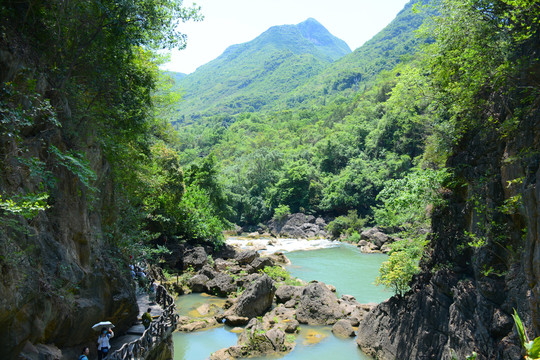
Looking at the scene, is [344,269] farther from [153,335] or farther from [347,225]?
[153,335]

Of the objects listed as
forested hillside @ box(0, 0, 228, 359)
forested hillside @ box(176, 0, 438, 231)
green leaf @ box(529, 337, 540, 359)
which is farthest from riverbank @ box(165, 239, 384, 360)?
forested hillside @ box(176, 0, 438, 231)

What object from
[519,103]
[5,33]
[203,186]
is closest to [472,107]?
[519,103]

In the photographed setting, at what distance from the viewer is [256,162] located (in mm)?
72188

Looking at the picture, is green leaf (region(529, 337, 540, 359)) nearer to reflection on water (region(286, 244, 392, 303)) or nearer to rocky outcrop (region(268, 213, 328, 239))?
reflection on water (region(286, 244, 392, 303))

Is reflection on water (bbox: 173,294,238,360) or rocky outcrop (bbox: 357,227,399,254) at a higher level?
reflection on water (bbox: 173,294,238,360)

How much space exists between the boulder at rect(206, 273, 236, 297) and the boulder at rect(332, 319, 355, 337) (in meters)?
7.66

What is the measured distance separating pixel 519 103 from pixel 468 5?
357 cm

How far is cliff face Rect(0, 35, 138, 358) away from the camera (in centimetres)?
725

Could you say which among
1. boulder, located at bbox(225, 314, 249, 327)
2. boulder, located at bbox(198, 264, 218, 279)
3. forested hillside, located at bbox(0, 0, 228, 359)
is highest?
forested hillside, located at bbox(0, 0, 228, 359)

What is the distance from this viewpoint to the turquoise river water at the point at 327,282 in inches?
651

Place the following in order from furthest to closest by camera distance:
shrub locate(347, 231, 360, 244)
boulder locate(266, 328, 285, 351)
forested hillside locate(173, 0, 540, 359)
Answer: shrub locate(347, 231, 360, 244) → boulder locate(266, 328, 285, 351) → forested hillside locate(173, 0, 540, 359)

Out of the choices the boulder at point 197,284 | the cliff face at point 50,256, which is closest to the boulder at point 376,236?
the boulder at point 197,284

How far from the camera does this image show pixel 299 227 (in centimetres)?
5541

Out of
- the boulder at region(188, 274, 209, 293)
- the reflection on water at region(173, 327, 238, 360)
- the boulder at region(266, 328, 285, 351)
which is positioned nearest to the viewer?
the boulder at region(266, 328, 285, 351)
